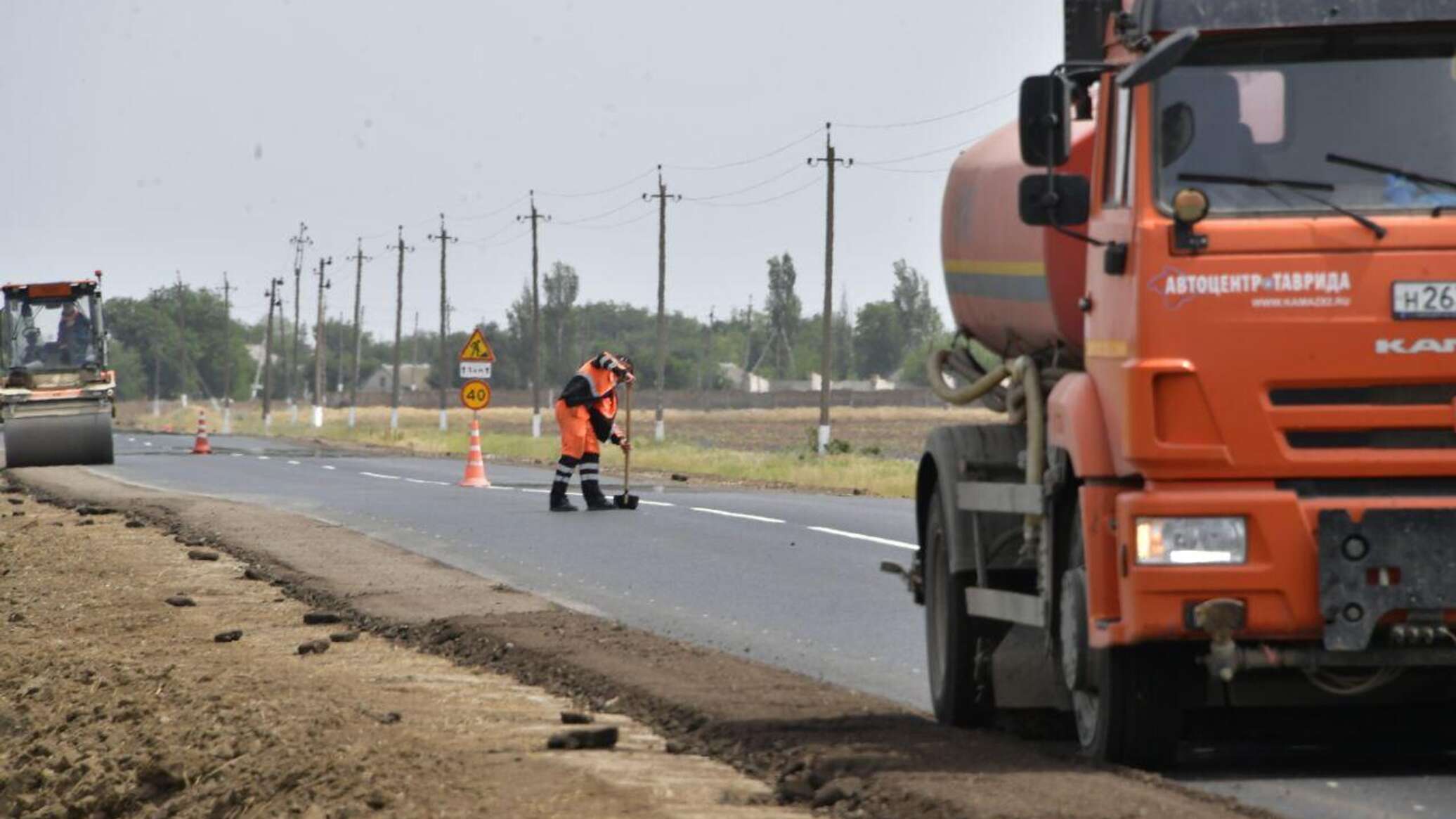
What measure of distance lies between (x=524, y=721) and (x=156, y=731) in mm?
1987

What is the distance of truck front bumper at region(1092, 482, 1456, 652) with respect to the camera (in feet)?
24.0

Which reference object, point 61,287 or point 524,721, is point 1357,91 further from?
point 61,287

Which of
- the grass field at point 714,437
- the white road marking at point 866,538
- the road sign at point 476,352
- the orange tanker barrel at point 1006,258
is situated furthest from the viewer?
the grass field at point 714,437

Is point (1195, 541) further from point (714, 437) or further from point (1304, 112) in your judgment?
point (714, 437)

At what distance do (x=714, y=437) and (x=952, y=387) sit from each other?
7108 cm

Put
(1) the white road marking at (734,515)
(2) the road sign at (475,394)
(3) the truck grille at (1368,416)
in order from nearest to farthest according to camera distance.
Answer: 1. (3) the truck grille at (1368,416)
2. (1) the white road marking at (734,515)
3. (2) the road sign at (475,394)

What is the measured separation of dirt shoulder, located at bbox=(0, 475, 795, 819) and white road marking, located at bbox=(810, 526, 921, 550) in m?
5.92

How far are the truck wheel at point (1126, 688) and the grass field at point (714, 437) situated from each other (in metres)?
2.94

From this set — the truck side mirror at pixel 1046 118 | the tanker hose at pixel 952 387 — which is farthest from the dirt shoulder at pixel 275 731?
the truck side mirror at pixel 1046 118

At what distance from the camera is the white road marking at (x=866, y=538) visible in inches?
800

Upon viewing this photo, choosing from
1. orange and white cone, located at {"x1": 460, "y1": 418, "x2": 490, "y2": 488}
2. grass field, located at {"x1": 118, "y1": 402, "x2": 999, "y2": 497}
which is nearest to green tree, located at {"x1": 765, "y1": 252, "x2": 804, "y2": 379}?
grass field, located at {"x1": 118, "y1": 402, "x2": 999, "y2": 497}

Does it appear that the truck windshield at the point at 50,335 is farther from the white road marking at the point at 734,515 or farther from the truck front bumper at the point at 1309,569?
the truck front bumper at the point at 1309,569

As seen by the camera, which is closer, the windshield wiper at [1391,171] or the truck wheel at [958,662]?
the windshield wiper at [1391,171]

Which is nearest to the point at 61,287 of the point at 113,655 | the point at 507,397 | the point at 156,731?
the point at 113,655
